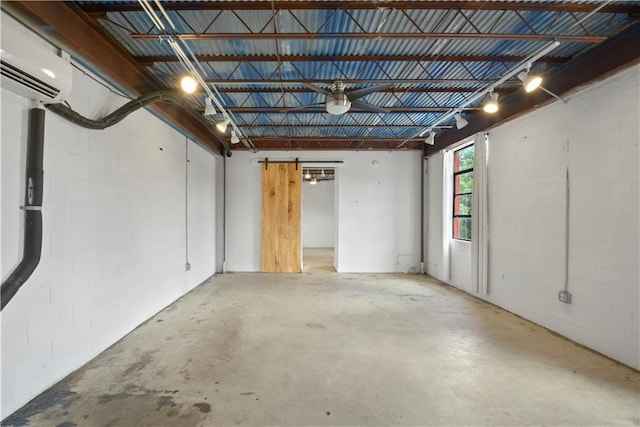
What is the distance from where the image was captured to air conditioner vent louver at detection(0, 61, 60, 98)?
173 cm

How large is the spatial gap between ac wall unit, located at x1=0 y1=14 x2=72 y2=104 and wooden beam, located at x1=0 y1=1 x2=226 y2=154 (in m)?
0.10

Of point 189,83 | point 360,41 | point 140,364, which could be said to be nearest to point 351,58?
point 360,41

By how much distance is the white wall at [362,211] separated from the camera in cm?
698

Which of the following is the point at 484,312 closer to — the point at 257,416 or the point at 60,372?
the point at 257,416

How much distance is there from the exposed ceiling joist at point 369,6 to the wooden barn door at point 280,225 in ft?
14.8

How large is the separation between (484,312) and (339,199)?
12.9 feet

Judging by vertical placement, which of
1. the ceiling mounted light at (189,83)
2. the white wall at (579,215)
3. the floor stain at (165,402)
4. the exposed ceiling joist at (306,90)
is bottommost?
the floor stain at (165,402)

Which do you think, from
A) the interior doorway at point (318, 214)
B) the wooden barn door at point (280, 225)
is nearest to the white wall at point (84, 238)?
the wooden barn door at point (280, 225)

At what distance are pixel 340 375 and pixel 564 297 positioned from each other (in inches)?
112

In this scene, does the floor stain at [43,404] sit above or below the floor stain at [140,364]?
above

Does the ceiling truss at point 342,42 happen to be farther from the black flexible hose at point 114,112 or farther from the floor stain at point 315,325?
the floor stain at point 315,325

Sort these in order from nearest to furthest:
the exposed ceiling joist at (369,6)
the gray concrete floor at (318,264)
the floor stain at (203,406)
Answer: the floor stain at (203,406), the exposed ceiling joist at (369,6), the gray concrete floor at (318,264)

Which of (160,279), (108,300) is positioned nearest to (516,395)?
(108,300)

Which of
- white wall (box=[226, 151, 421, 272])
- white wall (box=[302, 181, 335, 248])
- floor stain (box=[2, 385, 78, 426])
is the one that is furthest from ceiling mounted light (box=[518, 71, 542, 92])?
white wall (box=[302, 181, 335, 248])
